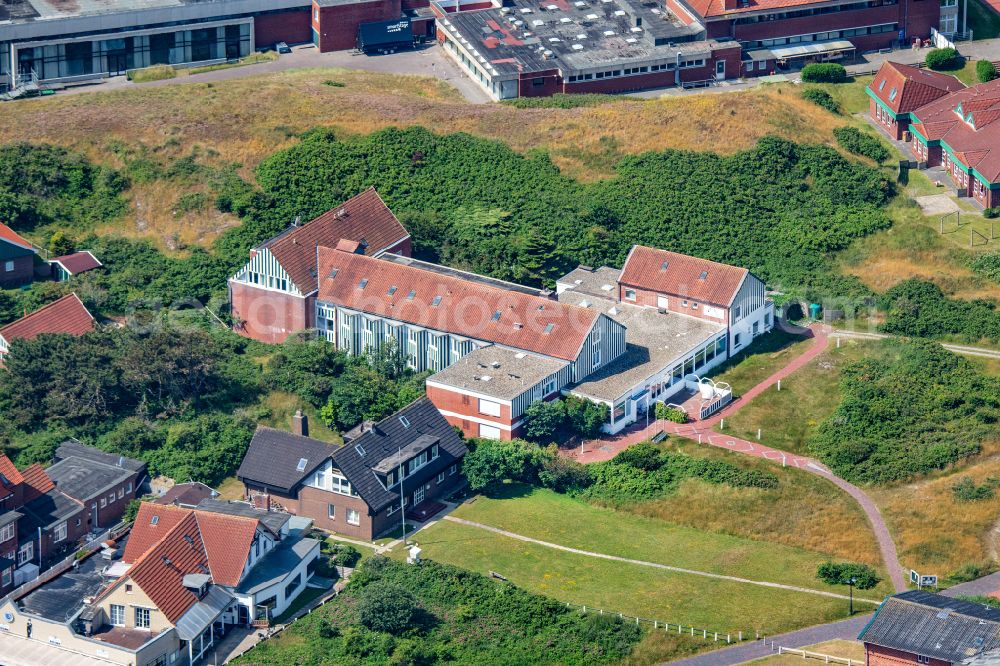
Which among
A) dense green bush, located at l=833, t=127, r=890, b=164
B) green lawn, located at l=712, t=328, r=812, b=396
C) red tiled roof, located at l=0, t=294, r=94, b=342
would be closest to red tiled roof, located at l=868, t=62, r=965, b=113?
dense green bush, located at l=833, t=127, r=890, b=164

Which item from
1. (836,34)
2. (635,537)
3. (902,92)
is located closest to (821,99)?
(902,92)

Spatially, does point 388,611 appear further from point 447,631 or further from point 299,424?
point 299,424

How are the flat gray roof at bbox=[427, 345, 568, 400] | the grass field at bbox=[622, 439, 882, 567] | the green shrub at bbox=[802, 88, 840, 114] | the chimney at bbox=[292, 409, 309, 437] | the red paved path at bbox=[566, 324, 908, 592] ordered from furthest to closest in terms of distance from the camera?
the green shrub at bbox=[802, 88, 840, 114] → the flat gray roof at bbox=[427, 345, 568, 400] → the chimney at bbox=[292, 409, 309, 437] → the red paved path at bbox=[566, 324, 908, 592] → the grass field at bbox=[622, 439, 882, 567]

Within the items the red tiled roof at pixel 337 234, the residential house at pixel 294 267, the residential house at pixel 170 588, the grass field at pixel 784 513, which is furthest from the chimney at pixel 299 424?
the grass field at pixel 784 513

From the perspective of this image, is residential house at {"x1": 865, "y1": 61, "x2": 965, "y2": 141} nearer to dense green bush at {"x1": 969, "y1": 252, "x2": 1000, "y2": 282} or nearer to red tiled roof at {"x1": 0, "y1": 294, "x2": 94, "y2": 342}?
dense green bush at {"x1": 969, "y1": 252, "x2": 1000, "y2": 282}

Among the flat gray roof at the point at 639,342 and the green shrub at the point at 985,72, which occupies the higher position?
the green shrub at the point at 985,72

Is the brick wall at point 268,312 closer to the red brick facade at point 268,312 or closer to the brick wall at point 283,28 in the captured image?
the red brick facade at point 268,312
